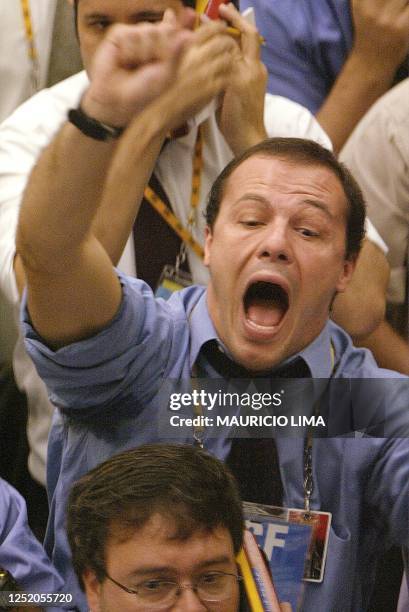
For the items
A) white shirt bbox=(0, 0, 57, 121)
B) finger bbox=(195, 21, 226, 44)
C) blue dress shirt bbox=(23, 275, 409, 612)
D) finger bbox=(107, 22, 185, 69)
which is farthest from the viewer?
white shirt bbox=(0, 0, 57, 121)

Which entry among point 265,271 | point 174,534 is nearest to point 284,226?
point 265,271

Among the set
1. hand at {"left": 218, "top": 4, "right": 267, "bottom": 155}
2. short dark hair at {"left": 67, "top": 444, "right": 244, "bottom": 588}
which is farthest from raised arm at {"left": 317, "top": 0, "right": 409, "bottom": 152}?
short dark hair at {"left": 67, "top": 444, "right": 244, "bottom": 588}

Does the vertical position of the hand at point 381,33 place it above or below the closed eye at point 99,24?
above

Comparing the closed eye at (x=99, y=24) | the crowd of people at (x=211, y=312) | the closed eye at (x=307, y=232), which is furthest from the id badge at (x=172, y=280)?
the closed eye at (x=99, y=24)

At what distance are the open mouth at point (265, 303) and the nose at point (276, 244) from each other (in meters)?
0.02

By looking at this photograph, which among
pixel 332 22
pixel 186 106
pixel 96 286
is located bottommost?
pixel 96 286

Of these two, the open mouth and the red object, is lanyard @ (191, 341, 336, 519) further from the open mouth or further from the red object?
the red object

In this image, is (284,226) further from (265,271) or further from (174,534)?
(174,534)

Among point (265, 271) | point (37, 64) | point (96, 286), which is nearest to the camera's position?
point (96, 286)

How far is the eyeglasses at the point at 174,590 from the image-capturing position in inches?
31.6

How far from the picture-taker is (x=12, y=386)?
95 cm

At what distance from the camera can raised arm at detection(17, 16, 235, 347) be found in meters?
0.63

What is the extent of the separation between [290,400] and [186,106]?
28cm

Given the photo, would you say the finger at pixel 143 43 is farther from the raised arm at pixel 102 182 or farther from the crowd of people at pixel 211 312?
the crowd of people at pixel 211 312
